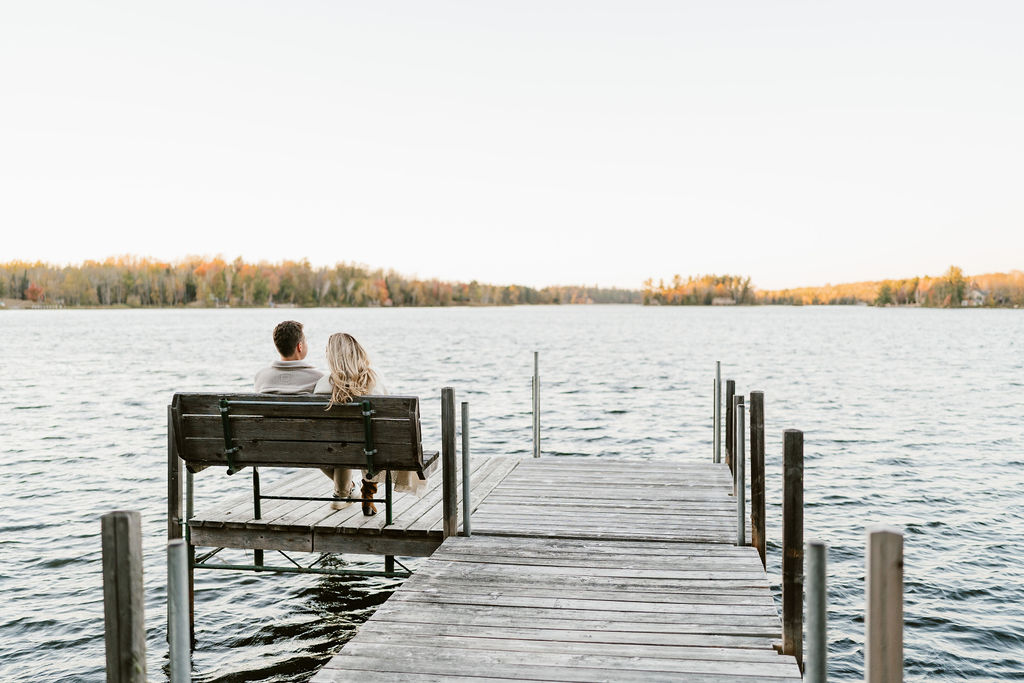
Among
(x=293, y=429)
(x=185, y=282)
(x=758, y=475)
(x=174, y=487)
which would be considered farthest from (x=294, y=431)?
(x=185, y=282)

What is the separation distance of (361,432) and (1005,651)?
21.9 feet

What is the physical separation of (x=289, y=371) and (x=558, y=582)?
310 cm

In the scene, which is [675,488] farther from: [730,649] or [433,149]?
[433,149]

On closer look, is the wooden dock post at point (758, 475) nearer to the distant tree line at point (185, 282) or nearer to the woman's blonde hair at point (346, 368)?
the woman's blonde hair at point (346, 368)

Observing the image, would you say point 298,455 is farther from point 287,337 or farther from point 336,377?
point 287,337

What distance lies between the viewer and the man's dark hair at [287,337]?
7.08m

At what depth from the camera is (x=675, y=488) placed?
870 centimetres

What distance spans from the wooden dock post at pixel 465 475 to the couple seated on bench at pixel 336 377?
0.56m

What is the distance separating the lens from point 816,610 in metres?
2.82

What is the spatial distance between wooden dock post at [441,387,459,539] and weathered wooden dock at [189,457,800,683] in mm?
138

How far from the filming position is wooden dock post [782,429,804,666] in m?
4.99

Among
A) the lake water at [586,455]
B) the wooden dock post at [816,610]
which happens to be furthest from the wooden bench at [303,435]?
the wooden dock post at [816,610]

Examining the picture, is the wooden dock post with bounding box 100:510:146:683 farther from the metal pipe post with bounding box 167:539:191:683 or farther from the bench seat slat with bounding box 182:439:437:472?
the bench seat slat with bounding box 182:439:437:472

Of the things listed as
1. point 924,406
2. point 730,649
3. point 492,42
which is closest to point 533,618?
point 730,649
